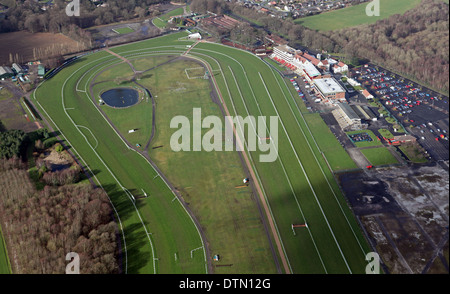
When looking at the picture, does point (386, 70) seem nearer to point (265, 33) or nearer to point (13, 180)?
point (265, 33)

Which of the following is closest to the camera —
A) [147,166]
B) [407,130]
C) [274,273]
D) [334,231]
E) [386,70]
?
[274,273]

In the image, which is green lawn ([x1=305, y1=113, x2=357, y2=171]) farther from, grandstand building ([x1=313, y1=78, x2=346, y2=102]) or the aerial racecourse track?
grandstand building ([x1=313, y1=78, x2=346, y2=102])

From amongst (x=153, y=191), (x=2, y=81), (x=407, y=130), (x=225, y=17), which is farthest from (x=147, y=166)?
(x=225, y=17)

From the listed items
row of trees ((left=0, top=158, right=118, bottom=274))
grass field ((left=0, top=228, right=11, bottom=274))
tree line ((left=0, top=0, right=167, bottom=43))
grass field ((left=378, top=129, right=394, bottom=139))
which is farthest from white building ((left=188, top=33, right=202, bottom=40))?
grass field ((left=0, top=228, right=11, bottom=274))

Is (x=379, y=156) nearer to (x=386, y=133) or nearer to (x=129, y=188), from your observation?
(x=386, y=133)

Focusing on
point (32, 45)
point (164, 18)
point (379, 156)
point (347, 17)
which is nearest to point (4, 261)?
point (379, 156)
